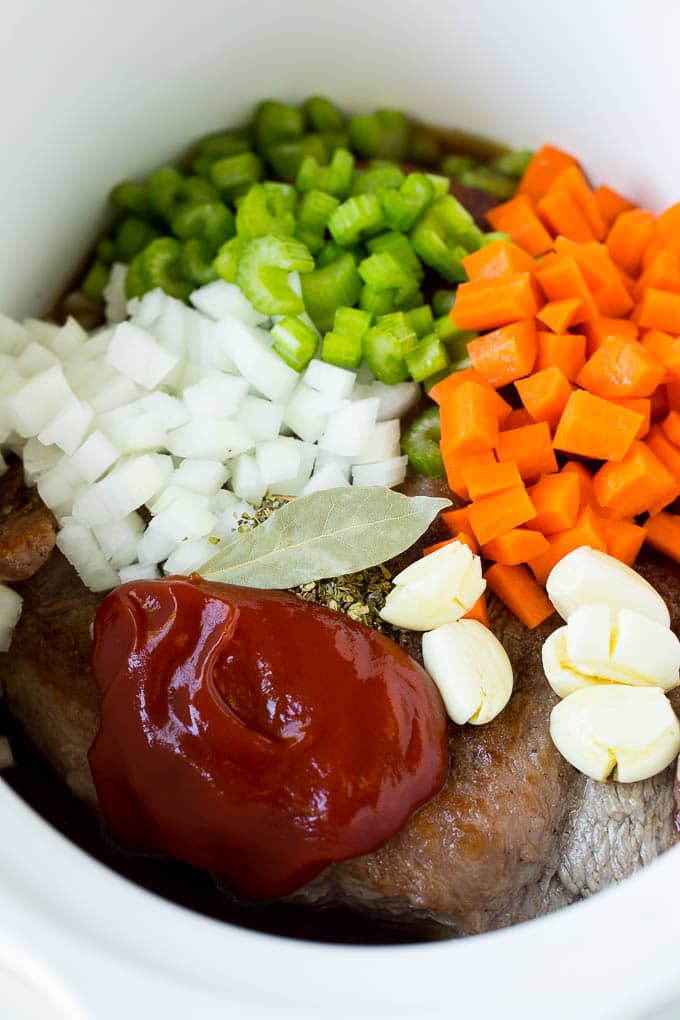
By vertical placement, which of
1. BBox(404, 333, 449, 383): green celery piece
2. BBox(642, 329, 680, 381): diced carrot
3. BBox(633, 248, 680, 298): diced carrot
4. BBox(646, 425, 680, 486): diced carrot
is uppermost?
BBox(633, 248, 680, 298): diced carrot

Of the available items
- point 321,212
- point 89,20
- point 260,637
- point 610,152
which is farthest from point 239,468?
point 610,152

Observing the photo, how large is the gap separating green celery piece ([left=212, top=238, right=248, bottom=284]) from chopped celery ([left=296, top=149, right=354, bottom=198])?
0.93 ft

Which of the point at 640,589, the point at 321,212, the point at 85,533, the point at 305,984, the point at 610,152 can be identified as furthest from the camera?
the point at 610,152

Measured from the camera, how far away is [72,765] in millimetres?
1967

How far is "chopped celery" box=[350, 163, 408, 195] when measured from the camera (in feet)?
Answer: 8.19

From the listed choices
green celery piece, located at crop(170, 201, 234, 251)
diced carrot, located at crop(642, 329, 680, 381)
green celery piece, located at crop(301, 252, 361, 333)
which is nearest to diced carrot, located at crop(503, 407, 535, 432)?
diced carrot, located at crop(642, 329, 680, 381)

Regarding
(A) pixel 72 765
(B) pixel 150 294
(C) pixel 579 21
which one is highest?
(C) pixel 579 21

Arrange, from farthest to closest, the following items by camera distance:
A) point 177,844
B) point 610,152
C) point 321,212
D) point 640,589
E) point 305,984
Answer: point 610,152 < point 321,212 < point 640,589 < point 177,844 < point 305,984

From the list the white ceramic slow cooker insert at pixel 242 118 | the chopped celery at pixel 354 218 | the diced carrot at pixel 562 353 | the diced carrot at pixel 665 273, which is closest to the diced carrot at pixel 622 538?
the diced carrot at pixel 562 353

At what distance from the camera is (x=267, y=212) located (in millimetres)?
2410

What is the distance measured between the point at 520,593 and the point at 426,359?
638mm

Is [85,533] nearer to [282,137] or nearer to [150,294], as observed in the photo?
[150,294]

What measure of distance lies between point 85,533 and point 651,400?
1379 millimetres

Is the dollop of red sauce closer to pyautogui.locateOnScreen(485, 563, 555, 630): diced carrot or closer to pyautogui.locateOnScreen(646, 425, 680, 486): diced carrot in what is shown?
pyautogui.locateOnScreen(485, 563, 555, 630): diced carrot
